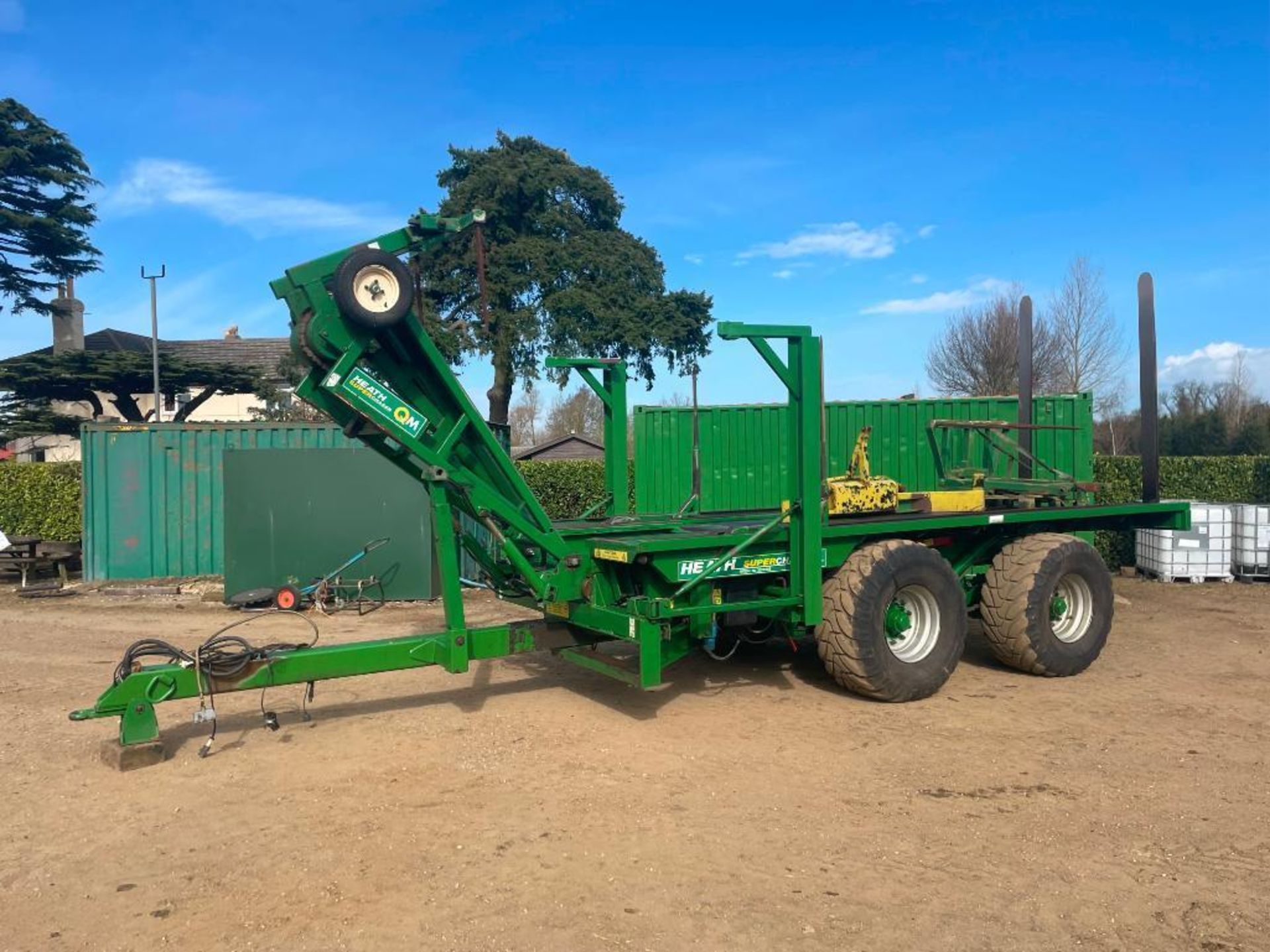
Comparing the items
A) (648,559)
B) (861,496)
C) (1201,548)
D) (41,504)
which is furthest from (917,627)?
(41,504)

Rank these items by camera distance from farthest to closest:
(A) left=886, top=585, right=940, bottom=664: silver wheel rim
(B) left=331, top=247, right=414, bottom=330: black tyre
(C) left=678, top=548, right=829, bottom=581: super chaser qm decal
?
(A) left=886, top=585, right=940, bottom=664: silver wheel rim < (C) left=678, top=548, right=829, bottom=581: super chaser qm decal < (B) left=331, top=247, right=414, bottom=330: black tyre

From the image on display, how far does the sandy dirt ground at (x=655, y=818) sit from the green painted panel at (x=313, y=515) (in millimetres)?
4080

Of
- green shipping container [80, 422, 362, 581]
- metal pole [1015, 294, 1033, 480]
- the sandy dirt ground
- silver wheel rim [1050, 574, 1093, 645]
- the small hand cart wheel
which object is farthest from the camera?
green shipping container [80, 422, 362, 581]

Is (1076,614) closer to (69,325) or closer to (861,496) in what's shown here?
(861,496)

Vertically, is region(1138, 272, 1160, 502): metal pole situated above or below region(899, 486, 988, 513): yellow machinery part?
above

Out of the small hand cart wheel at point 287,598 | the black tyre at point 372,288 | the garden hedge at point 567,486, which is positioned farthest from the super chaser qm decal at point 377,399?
the garden hedge at point 567,486

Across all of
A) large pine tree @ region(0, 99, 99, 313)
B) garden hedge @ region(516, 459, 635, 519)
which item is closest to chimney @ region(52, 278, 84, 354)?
large pine tree @ region(0, 99, 99, 313)

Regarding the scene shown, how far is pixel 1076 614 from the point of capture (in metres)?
7.82

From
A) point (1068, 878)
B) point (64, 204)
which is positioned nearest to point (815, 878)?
point (1068, 878)

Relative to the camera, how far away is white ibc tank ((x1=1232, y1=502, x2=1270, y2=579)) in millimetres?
12781

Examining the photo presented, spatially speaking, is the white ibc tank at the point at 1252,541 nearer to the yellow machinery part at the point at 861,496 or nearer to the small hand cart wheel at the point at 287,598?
the yellow machinery part at the point at 861,496

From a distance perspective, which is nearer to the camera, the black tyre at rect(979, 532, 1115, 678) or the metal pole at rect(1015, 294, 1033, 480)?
the black tyre at rect(979, 532, 1115, 678)

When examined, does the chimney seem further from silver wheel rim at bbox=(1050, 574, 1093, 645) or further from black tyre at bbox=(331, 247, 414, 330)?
silver wheel rim at bbox=(1050, 574, 1093, 645)

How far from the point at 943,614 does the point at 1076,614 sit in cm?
171
